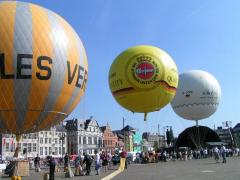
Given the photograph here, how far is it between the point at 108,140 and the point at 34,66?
121 meters

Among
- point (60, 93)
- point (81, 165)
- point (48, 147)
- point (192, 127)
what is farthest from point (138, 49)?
point (48, 147)

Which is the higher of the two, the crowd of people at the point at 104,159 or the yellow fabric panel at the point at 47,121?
the yellow fabric panel at the point at 47,121

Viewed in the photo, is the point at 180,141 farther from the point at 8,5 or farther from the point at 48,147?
the point at 48,147

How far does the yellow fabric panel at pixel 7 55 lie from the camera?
644 inches

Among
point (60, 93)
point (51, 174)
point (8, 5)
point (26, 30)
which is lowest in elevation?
point (51, 174)

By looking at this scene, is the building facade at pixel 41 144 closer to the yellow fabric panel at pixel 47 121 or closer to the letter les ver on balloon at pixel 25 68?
the yellow fabric panel at pixel 47 121

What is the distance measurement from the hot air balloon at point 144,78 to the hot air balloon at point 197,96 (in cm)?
1724

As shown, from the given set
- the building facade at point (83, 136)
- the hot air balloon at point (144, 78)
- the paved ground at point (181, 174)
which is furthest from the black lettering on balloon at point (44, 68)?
the building facade at point (83, 136)

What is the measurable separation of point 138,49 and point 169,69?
248cm

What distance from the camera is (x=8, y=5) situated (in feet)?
58.0

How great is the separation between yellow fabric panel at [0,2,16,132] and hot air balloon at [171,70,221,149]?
97.8 ft

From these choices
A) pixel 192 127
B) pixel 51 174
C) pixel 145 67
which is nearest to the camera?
pixel 51 174

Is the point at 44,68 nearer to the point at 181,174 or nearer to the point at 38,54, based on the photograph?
the point at 38,54

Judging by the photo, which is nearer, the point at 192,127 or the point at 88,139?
the point at 192,127
